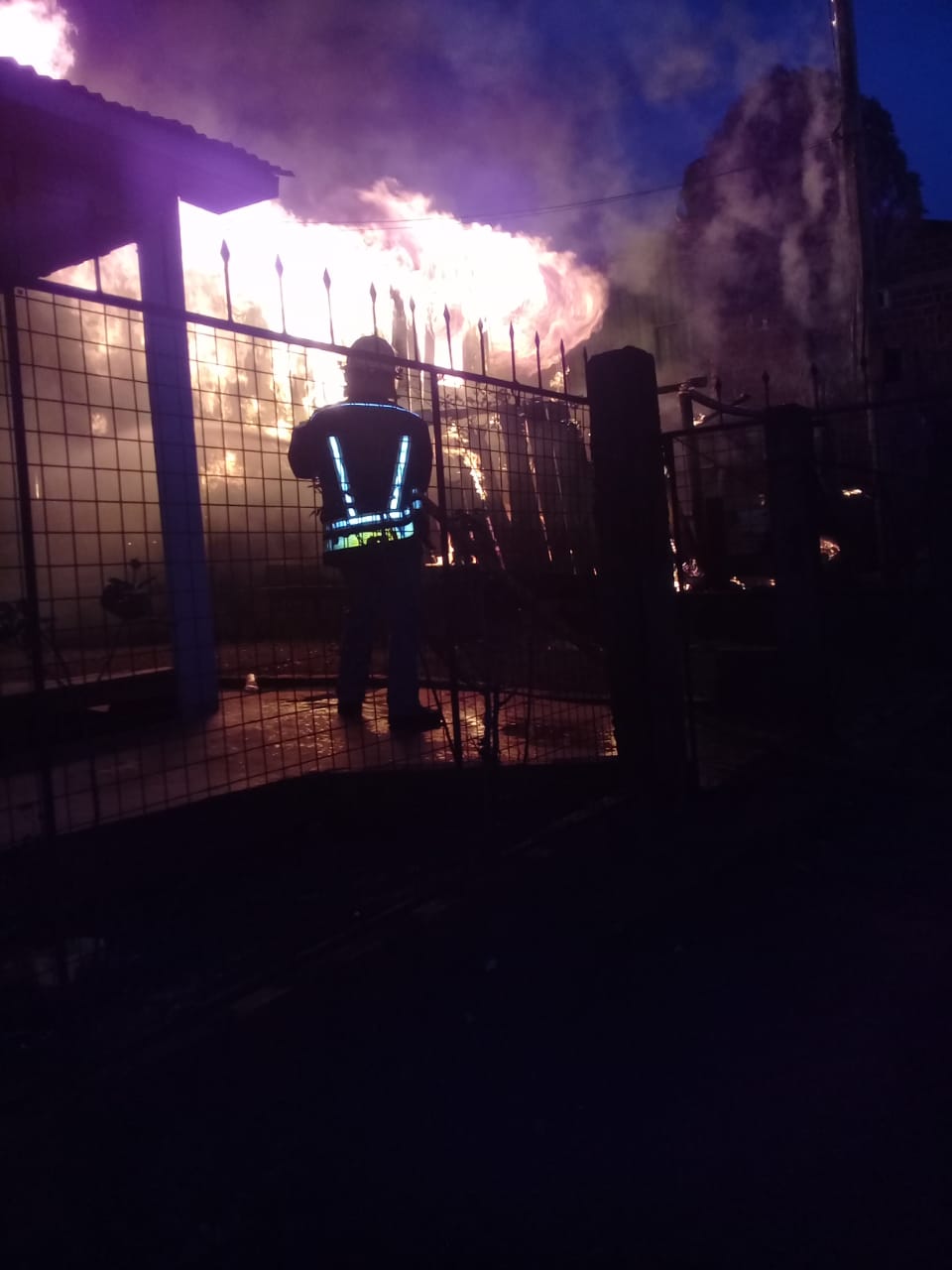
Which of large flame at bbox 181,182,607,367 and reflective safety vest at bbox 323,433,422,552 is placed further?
large flame at bbox 181,182,607,367

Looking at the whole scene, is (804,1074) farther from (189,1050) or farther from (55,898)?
(55,898)

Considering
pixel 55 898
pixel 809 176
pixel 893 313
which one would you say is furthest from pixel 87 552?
pixel 809 176

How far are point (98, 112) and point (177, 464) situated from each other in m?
2.77

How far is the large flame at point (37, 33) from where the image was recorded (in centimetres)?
915

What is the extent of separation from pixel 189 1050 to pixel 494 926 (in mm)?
1379

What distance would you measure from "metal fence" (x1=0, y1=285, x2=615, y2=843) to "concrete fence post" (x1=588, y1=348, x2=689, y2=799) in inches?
12.8

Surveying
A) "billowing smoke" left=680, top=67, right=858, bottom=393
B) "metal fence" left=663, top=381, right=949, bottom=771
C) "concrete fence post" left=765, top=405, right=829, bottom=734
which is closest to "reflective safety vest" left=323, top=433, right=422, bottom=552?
"metal fence" left=663, top=381, right=949, bottom=771

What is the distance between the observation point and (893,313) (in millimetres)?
22594

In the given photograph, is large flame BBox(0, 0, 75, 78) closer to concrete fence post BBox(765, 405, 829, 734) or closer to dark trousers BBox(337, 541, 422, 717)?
dark trousers BBox(337, 541, 422, 717)

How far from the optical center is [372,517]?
523 centimetres

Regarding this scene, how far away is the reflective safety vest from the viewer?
16.7 feet

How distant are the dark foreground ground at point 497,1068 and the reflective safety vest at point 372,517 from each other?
1.68m

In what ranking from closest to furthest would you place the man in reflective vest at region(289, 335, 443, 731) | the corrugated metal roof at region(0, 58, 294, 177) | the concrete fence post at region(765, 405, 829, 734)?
the man in reflective vest at region(289, 335, 443, 731)
the corrugated metal roof at region(0, 58, 294, 177)
the concrete fence post at region(765, 405, 829, 734)

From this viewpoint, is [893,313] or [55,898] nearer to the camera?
[55,898]
